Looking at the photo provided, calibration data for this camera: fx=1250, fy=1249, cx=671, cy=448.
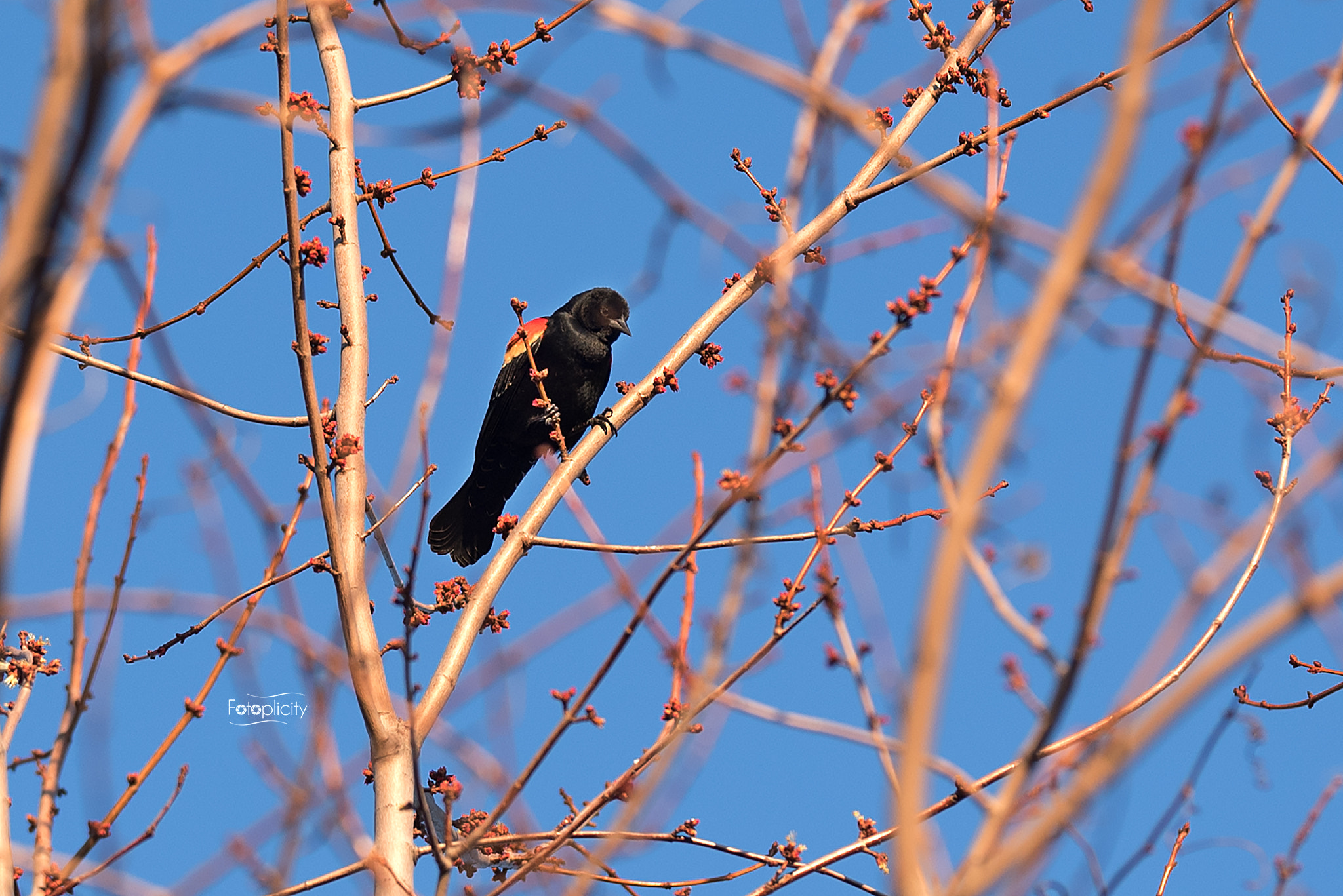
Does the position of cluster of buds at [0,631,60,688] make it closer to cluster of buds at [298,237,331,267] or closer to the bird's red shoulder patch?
cluster of buds at [298,237,331,267]

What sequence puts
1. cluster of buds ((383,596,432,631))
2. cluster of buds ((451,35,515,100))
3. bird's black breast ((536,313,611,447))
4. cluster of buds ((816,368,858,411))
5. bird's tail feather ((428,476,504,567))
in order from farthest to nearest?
bird's black breast ((536,313,611,447)) → bird's tail feather ((428,476,504,567)) → cluster of buds ((451,35,515,100)) → cluster of buds ((383,596,432,631)) → cluster of buds ((816,368,858,411))

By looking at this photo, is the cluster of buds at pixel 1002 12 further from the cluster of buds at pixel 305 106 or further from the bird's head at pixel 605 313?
the bird's head at pixel 605 313

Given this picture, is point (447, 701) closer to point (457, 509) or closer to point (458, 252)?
point (458, 252)

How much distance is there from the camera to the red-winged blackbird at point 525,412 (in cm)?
615

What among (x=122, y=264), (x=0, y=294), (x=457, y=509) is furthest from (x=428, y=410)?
(x=457, y=509)

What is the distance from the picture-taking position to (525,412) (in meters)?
6.23

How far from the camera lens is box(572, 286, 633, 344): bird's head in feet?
21.6

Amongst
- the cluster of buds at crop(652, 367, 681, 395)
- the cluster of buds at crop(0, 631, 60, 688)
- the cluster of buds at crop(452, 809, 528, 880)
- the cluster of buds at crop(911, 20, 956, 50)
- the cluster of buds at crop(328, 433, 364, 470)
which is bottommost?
the cluster of buds at crop(452, 809, 528, 880)

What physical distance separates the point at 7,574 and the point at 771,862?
212 centimetres

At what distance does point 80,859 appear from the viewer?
232 cm

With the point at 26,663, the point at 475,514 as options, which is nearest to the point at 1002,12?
the point at 26,663

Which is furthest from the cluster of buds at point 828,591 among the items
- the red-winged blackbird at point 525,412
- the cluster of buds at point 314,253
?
the red-winged blackbird at point 525,412

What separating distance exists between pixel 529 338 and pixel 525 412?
52 centimetres

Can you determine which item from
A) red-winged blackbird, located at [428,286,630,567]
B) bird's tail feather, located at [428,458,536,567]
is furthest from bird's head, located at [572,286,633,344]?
bird's tail feather, located at [428,458,536,567]
